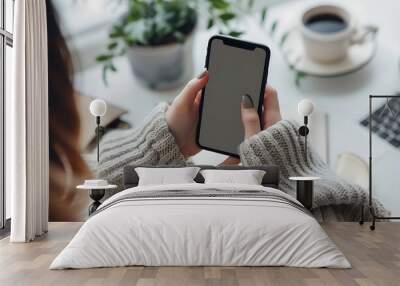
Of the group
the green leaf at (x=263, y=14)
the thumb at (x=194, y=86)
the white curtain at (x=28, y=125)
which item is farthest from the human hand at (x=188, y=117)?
the white curtain at (x=28, y=125)

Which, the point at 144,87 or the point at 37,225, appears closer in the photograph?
the point at 37,225

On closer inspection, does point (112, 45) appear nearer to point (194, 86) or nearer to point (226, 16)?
point (194, 86)

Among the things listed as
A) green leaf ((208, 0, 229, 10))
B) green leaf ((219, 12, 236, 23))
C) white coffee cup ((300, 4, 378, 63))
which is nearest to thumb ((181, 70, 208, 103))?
green leaf ((219, 12, 236, 23))

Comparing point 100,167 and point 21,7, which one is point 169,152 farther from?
point 21,7

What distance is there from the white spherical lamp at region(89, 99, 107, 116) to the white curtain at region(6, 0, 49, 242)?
74 centimetres

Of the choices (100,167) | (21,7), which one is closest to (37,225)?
(100,167)

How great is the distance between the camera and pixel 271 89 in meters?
6.80

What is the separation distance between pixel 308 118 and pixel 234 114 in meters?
0.84

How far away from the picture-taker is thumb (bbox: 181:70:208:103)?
262 inches

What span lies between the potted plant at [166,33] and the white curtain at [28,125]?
122 centimetres

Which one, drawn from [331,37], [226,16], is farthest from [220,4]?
[331,37]

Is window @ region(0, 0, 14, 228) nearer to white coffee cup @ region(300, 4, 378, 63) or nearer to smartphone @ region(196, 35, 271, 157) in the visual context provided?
smartphone @ region(196, 35, 271, 157)

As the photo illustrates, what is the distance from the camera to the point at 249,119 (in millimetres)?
6648

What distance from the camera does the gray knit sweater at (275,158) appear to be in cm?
656
